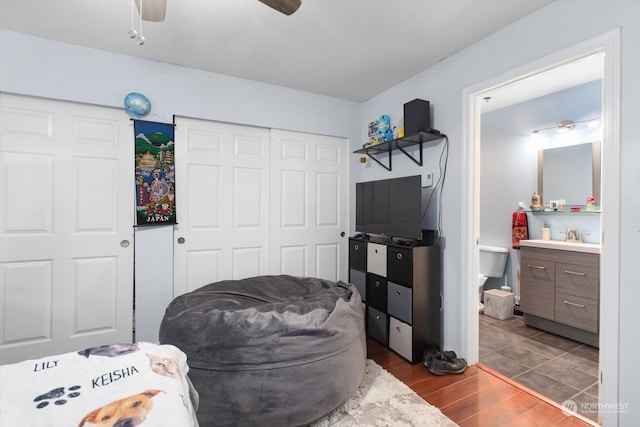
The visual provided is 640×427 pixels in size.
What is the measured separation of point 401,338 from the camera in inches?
98.1

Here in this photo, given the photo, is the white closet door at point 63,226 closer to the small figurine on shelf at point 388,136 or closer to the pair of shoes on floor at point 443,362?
the small figurine on shelf at point 388,136

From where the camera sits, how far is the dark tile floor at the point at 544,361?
200 centimetres

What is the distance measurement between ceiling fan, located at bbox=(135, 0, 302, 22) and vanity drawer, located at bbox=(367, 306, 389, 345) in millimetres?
2404

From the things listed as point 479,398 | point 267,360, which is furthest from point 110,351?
point 479,398

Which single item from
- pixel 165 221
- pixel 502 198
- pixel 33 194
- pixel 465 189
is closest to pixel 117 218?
pixel 165 221

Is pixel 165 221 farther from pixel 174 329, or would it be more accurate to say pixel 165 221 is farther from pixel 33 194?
pixel 174 329

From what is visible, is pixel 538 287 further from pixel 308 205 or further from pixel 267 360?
pixel 267 360

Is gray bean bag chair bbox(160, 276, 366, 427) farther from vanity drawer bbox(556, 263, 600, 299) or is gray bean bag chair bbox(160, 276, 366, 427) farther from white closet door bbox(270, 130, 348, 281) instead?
vanity drawer bbox(556, 263, 600, 299)

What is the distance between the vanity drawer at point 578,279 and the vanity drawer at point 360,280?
6.03ft

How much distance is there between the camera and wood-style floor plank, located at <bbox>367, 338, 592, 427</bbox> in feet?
5.72

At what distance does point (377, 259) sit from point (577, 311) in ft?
6.11

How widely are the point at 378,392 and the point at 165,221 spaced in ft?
7.11

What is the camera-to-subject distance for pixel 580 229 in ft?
9.90

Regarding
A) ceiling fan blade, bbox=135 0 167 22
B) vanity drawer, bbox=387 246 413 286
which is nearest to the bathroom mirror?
vanity drawer, bbox=387 246 413 286
